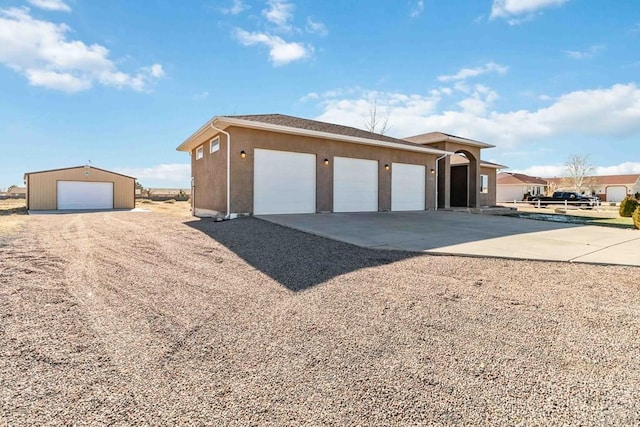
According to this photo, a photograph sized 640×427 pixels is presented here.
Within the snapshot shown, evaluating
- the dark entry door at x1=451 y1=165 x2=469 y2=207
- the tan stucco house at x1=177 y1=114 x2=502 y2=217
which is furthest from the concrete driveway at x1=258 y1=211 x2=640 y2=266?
the dark entry door at x1=451 y1=165 x2=469 y2=207

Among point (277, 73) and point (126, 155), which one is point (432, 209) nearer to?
point (277, 73)

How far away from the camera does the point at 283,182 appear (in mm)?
11781

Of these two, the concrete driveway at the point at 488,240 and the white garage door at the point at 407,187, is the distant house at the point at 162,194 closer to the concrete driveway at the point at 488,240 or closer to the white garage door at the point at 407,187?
the white garage door at the point at 407,187

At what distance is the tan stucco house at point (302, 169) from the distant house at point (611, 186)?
139 ft

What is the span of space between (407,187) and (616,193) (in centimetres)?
4961

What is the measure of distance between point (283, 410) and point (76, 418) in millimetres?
1215

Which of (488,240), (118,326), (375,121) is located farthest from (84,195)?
(488,240)

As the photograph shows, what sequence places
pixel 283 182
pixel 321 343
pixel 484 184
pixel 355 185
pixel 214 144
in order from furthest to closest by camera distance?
pixel 484 184
pixel 355 185
pixel 214 144
pixel 283 182
pixel 321 343

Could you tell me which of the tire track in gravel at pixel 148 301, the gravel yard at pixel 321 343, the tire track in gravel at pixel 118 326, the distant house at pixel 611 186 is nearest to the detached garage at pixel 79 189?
the tire track in gravel at pixel 148 301

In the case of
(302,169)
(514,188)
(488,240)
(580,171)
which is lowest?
(488,240)

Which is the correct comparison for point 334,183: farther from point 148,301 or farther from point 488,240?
point 148,301

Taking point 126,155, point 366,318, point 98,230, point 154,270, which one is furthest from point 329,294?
point 126,155

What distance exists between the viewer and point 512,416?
1.93m

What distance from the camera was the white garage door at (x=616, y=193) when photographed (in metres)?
46.0
